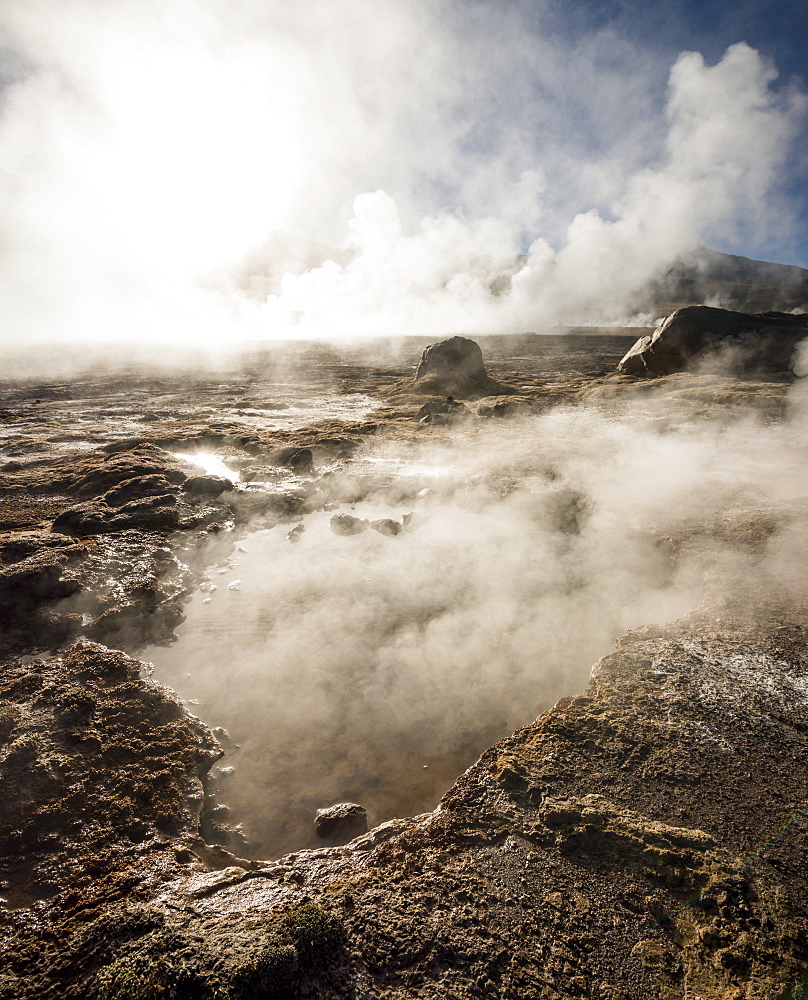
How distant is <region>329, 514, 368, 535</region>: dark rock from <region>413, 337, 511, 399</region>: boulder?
11018mm

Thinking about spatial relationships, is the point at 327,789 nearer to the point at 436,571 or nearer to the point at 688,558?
the point at 436,571

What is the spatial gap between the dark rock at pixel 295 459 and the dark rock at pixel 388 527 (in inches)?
129

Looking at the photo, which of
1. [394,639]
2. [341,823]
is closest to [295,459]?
[394,639]

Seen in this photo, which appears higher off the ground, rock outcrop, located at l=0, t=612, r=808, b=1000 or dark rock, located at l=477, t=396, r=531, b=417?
dark rock, located at l=477, t=396, r=531, b=417

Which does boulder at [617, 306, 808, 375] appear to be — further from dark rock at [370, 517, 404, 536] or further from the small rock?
the small rock

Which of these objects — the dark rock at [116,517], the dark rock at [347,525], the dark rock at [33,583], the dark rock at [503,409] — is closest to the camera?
the dark rock at [33,583]

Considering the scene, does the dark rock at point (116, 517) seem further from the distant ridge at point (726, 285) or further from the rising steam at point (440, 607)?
the distant ridge at point (726, 285)

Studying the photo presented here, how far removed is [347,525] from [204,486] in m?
2.86

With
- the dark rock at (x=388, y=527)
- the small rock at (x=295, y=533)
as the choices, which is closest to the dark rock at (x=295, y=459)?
the small rock at (x=295, y=533)

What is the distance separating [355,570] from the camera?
5680 mm

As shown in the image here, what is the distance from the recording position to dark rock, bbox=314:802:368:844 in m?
2.83

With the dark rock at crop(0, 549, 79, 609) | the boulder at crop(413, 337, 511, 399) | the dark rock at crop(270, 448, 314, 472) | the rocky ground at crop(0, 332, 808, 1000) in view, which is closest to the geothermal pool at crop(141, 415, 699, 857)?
the rocky ground at crop(0, 332, 808, 1000)

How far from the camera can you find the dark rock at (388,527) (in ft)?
21.8

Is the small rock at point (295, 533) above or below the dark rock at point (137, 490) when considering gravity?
below
